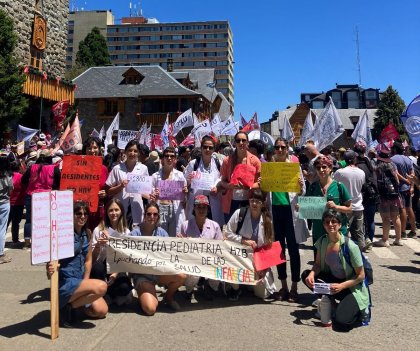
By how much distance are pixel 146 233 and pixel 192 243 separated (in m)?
0.64

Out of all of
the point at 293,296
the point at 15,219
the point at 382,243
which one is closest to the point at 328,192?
the point at 293,296

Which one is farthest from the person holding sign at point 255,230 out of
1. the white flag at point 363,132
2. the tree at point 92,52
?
the tree at point 92,52

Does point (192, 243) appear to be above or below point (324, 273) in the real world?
above

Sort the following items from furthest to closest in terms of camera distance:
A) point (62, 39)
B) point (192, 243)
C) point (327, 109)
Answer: point (62, 39) → point (327, 109) → point (192, 243)

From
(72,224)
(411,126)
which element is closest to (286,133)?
(411,126)

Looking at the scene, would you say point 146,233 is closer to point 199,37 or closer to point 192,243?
point 192,243

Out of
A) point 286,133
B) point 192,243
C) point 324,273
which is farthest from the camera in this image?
point 286,133

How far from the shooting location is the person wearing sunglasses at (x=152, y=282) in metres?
4.41

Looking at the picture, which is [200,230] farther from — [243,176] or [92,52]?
[92,52]

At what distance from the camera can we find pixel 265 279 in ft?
16.0

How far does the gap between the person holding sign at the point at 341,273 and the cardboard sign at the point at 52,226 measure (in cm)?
270

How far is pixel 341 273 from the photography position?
4.19 m

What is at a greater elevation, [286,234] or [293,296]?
[286,234]

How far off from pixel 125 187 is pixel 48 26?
81.0 feet
